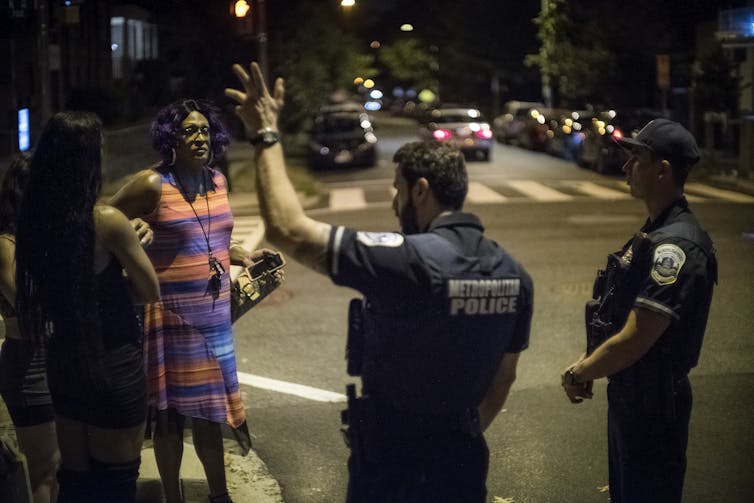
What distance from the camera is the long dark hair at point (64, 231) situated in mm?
3781

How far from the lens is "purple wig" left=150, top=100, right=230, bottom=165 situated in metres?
4.80

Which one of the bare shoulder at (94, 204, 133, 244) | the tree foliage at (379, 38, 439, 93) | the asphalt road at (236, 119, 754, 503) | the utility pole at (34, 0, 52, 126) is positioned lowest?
the asphalt road at (236, 119, 754, 503)

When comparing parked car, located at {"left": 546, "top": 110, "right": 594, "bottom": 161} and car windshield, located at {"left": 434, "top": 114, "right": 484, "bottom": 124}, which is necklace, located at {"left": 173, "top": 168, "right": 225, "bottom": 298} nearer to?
parked car, located at {"left": 546, "top": 110, "right": 594, "bottom": 161}

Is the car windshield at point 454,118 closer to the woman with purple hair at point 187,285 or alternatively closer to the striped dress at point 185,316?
the woman with purple hair at point 187,285

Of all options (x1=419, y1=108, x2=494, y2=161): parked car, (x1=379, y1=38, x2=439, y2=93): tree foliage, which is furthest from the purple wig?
(x1=379, y1=38, x2=439, y2=93): tree foliage

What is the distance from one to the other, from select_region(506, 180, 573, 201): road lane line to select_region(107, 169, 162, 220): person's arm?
53.4 feet

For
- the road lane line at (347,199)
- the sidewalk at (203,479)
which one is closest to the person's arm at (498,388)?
the sidewalk at (203,479)

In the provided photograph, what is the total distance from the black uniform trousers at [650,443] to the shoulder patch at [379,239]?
4.11ft

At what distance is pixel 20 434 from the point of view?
4395mm

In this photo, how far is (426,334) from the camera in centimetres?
313

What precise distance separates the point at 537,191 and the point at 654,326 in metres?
18.8

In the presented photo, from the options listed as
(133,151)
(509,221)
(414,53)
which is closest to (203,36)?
(509,221)

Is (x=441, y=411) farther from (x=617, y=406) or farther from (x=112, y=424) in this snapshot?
(x=112, y=424)

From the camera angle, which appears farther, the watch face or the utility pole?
the utility pole
